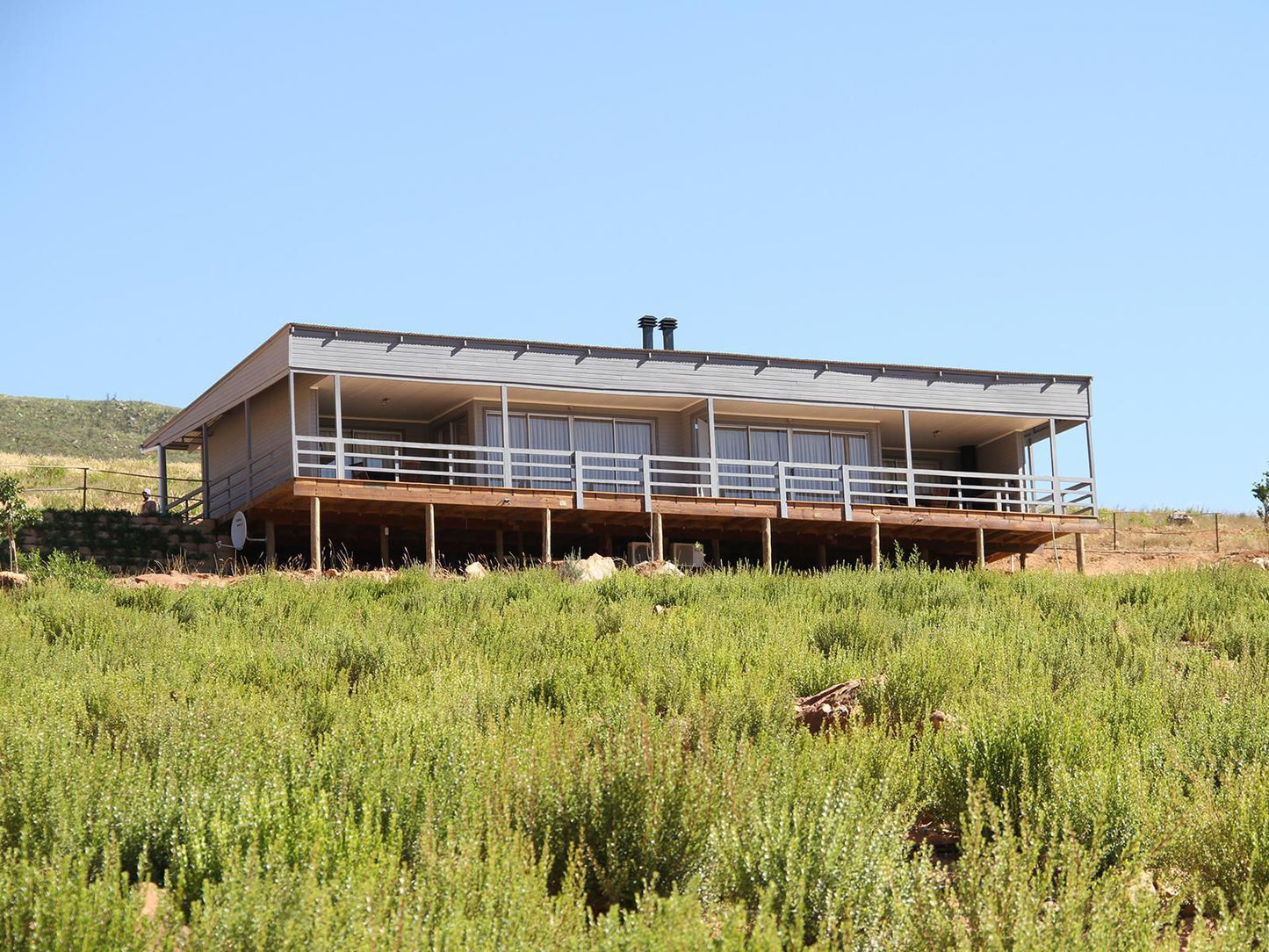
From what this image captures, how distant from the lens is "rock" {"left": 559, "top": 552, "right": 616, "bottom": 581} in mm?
19266

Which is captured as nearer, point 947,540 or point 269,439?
point 269,439

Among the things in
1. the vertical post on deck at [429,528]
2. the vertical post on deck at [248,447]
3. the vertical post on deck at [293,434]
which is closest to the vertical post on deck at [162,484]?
the vertical post on deck at [248,447]

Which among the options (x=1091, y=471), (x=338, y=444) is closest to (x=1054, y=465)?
(x=1091, y=471)

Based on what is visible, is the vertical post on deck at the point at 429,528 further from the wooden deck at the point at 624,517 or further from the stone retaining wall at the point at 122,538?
the stone retaining wall at the point at 122,538

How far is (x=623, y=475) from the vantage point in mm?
26609

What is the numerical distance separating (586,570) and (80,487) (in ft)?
71.4

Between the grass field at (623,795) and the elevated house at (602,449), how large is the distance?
1302cm

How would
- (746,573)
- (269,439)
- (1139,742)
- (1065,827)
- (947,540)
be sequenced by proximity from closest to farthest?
(1065,827)
(1139,742)
(746,573)
(269,439)
(947,540)

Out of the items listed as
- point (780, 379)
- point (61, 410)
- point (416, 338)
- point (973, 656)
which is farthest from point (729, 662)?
point (61, 410)

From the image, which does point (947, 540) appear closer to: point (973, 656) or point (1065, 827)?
point (973, 656)

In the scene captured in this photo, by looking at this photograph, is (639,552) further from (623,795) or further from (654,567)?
(623,795)

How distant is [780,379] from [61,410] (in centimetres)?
6029

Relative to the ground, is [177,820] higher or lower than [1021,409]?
lower

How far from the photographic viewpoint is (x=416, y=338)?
24047 millimetres
